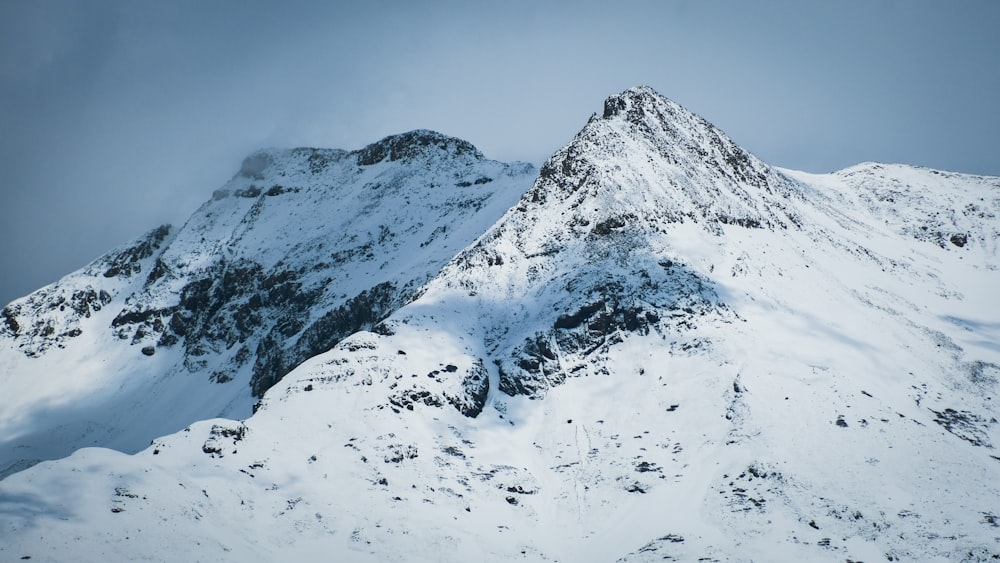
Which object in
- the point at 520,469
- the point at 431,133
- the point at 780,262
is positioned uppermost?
the point at 431,133

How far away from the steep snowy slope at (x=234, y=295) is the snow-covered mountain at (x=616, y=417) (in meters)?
16.6

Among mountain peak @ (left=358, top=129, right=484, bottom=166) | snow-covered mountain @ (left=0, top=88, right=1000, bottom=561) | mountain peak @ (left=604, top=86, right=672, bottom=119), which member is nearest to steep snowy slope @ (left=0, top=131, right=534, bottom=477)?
mountain peak @ (left=358, top=129, right=484, bottom=166)

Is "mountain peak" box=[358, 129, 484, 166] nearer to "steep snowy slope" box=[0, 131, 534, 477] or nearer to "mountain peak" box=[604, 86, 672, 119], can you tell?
"steep snowy slope" box=[0, 131, 534, 477]

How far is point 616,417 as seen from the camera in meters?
60.4

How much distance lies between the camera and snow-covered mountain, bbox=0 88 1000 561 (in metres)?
43.4

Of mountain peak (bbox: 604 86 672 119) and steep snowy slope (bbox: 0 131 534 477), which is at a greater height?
mountain peak (bbox: 604 86 672 119)

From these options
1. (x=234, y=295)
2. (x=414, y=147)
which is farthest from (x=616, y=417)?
(x=414, y=147)

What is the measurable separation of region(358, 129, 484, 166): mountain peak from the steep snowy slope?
0.34 m

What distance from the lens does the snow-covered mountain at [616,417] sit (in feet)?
143

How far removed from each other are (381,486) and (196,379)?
62.1 meters

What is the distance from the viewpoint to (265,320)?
107 metres

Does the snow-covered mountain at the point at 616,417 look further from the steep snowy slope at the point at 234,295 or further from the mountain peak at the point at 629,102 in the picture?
the steep snowy slope at the point at 234,295

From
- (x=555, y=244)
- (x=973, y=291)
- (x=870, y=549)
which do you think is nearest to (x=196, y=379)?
(x=555, y=244)

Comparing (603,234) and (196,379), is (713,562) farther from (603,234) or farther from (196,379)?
(196,379)
